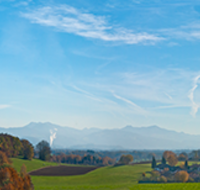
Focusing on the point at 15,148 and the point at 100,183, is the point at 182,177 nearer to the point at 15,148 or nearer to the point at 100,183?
the point at 100,183

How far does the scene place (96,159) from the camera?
19312cm

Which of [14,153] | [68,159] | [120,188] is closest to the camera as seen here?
[120,188]

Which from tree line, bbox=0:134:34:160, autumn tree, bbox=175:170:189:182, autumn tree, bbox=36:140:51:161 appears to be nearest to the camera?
autumn tree, bbox=175:170:189:182

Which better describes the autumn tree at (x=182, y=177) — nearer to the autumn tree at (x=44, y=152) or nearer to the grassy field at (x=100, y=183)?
the grassy field at (x=100, y=183)

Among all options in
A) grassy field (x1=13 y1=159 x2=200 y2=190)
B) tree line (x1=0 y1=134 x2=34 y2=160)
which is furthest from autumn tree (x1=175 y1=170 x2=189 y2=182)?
tree line (x1=0 y1=134 x2=34 y2=160)

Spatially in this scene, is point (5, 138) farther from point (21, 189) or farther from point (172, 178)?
point (21, 189)

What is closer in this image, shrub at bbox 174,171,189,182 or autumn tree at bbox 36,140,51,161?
shrub at bbox 174,171,189,182

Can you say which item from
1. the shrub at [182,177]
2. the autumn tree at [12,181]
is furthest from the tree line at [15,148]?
the autumn tree at [12,181]

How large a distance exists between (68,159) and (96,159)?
74.5 ft

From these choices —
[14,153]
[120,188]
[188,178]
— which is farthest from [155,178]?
[14,153]

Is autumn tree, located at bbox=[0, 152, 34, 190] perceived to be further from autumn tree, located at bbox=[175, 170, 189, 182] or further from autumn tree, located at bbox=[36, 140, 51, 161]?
autumn tree, located at bbox=[36, 140, 51, 161]

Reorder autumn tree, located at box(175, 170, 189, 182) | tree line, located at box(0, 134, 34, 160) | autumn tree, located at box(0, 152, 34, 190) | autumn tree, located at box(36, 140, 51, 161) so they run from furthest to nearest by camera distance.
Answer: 1. autumn tree, located at box(36, 140, 51, 161)
2. tree line, located at box(0, 134, 34, 160)
3. autumn tree, located at box(175, 170, 189, 182)
4. autumn tree, located at box(0, 152, 34, 190)

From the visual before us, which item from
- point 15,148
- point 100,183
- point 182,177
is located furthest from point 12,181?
point 15,148

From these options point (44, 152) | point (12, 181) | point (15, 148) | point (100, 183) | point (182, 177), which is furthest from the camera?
point (44, 152)
